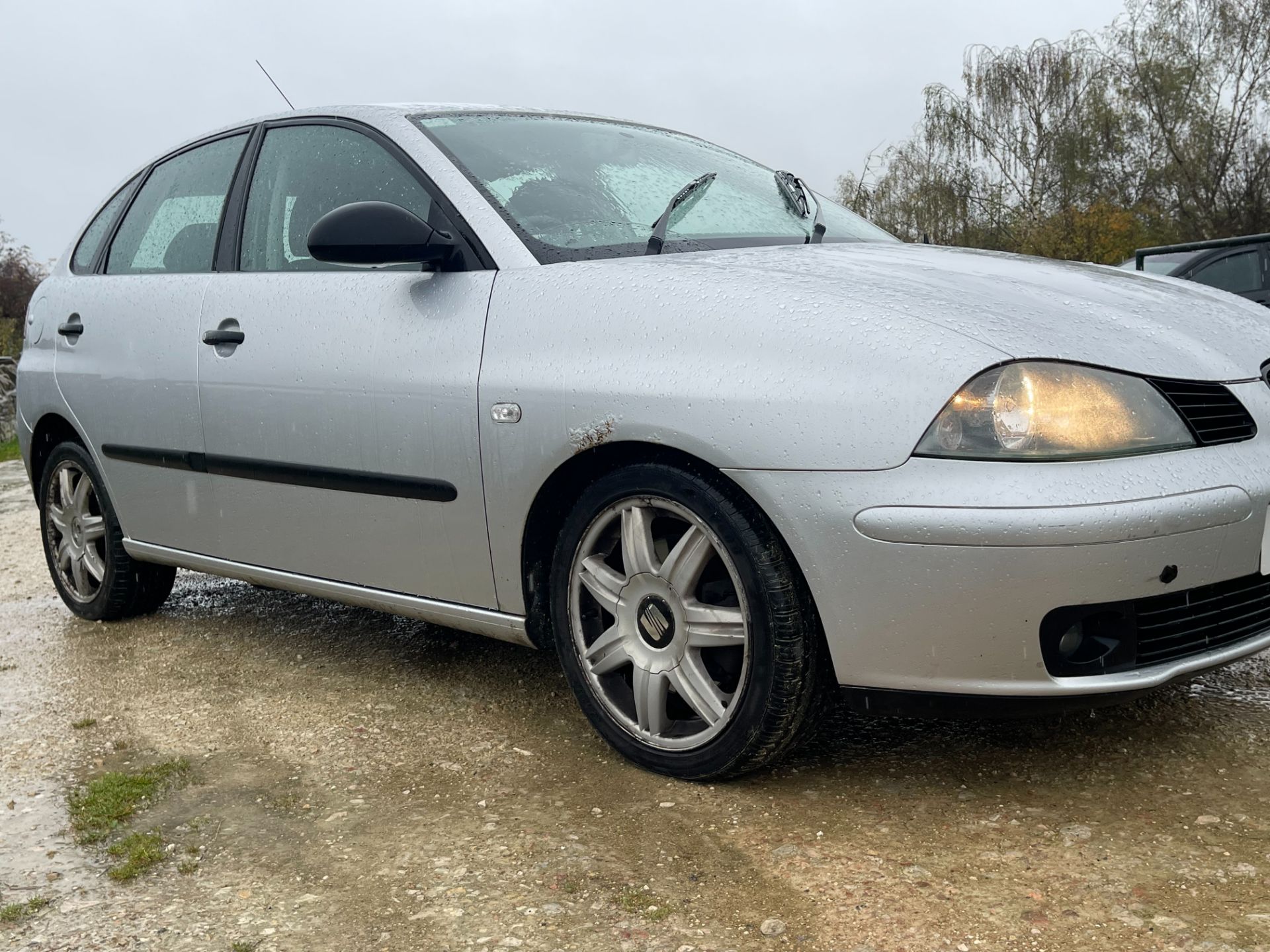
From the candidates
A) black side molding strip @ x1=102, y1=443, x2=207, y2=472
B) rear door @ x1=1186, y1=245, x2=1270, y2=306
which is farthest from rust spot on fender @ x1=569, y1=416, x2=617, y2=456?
rear door @ x1=1186, y1=245, x2=1270, y2=306

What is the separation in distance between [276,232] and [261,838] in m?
1.82

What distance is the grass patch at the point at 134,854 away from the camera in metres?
2.42

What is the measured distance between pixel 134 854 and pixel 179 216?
91.9 inches

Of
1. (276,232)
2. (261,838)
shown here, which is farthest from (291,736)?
(276,232)

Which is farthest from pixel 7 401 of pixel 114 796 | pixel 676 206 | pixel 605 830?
pixel 605 830

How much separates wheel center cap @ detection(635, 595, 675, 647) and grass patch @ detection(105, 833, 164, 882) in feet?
3.48

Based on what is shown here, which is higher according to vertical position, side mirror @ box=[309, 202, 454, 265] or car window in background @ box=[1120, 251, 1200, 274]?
side mirror @ box=[309, 202, 454, 265]

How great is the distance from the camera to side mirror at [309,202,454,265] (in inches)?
114

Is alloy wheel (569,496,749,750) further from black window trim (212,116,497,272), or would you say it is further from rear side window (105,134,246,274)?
rear side window (105,134,246,274)

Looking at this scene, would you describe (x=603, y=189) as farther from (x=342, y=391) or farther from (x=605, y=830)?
(x=605, y=830)

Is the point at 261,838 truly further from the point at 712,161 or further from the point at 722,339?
the point at 712,161

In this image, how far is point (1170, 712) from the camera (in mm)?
2984

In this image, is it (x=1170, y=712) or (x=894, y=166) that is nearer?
(x=1170, y=712)

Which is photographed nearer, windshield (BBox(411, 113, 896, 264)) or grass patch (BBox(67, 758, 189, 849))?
grass patch (BBox(67, 758, 189, 849))
